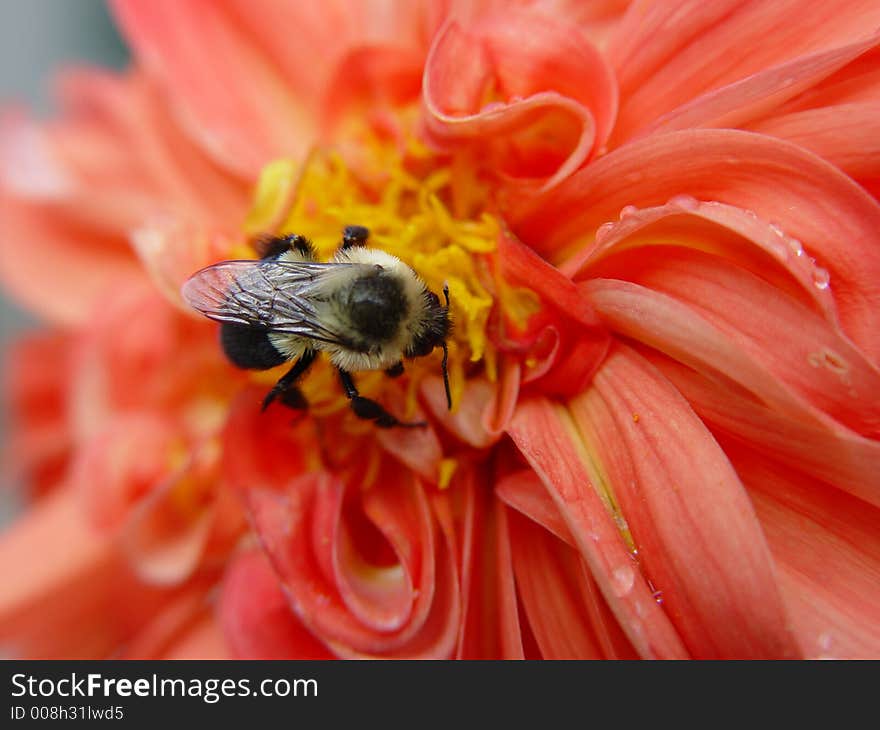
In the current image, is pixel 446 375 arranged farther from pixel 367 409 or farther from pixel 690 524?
pixel 690 524

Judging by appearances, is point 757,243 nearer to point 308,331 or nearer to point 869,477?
point 869,477

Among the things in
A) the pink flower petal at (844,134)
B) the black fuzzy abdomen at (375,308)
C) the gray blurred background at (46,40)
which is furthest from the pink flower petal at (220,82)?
the gray blurred background at (46,40)

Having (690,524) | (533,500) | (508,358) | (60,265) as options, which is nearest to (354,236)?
(508,358)

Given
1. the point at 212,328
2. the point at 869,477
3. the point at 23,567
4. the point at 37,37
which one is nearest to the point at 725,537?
the point at 869,477

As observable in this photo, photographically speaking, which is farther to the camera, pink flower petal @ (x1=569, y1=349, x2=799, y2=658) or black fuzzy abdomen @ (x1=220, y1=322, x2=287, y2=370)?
black fuzzy abdomen @ (x1=220, y1=322, x2=287, y2=370)

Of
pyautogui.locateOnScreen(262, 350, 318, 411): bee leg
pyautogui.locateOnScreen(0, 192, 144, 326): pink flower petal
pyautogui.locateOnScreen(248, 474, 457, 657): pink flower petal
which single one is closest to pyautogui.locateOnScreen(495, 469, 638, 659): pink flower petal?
pyautogui.locateOnScreen(248, 474, 457, 657): pink flower petal

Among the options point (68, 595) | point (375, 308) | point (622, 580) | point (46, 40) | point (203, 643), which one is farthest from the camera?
point (46, 40)

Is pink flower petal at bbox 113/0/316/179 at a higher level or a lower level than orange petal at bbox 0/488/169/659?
higher

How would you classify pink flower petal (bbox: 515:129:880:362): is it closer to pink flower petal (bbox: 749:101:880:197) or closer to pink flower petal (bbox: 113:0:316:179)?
pink flower petal (bbox: 749:101:880:197)
